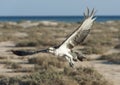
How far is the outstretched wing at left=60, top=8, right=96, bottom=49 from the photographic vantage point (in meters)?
11.6

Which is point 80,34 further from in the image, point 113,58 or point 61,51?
point 113,58

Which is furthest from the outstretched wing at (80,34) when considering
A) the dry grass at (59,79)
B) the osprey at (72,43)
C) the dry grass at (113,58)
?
the dry grass at (113,58)

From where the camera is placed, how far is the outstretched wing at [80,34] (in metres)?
11.6

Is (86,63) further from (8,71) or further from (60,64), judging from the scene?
(8,71)

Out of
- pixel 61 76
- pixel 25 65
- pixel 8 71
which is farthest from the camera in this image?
pixel 25 65

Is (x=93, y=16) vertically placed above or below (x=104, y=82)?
above

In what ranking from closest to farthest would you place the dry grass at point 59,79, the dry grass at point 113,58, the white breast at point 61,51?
the white breast at point 61,51, the dry grass at point 59,79, the dry grass at point 113,58

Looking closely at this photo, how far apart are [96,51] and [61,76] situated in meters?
10.9

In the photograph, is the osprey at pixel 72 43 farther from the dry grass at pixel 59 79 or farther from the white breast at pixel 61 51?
the dry grass at pixel 59 79

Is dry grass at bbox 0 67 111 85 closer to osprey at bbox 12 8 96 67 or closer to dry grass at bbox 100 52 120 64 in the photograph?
osprey at bbox 12 8 96 67

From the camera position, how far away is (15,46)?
30.5 m

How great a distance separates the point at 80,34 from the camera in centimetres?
1187

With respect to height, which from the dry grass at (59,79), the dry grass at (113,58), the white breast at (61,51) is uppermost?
the white breast at (61,51)

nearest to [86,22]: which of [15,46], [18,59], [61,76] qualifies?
[61,76]
